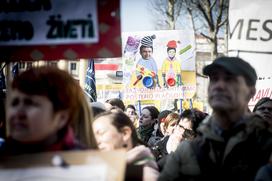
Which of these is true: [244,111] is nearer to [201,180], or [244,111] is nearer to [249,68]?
[249,68]

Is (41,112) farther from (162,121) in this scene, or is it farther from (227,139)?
(162,121)

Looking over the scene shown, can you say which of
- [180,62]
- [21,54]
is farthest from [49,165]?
[180,62]

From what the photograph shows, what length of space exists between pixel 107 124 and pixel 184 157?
70 cm

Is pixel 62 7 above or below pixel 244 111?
above

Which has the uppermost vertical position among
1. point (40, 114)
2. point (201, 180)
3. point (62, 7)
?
point (62, 7)

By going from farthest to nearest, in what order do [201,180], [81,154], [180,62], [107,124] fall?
[180,62] → [107,124] → [201,180] → [81,154]

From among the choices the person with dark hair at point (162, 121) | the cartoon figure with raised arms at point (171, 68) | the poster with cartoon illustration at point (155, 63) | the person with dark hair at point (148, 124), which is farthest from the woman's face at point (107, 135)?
the cartoon figure with raised arms at point (171, 68)

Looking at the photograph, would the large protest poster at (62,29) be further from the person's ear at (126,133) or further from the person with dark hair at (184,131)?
the person with dark hair at (184,131)

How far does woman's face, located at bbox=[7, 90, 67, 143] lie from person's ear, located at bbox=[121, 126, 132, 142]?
102cm

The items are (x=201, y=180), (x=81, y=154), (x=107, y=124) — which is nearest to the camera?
(x=81, y=154)

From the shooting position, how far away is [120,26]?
3.07 m

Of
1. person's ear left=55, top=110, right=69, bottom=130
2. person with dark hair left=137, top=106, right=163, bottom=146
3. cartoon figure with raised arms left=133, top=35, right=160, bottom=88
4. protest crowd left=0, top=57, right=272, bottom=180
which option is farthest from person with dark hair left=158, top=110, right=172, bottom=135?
person's ear left=55, top=110, right=69, bottom=130

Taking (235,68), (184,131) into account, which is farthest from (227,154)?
(184,131)

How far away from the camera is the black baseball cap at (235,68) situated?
3.11m
